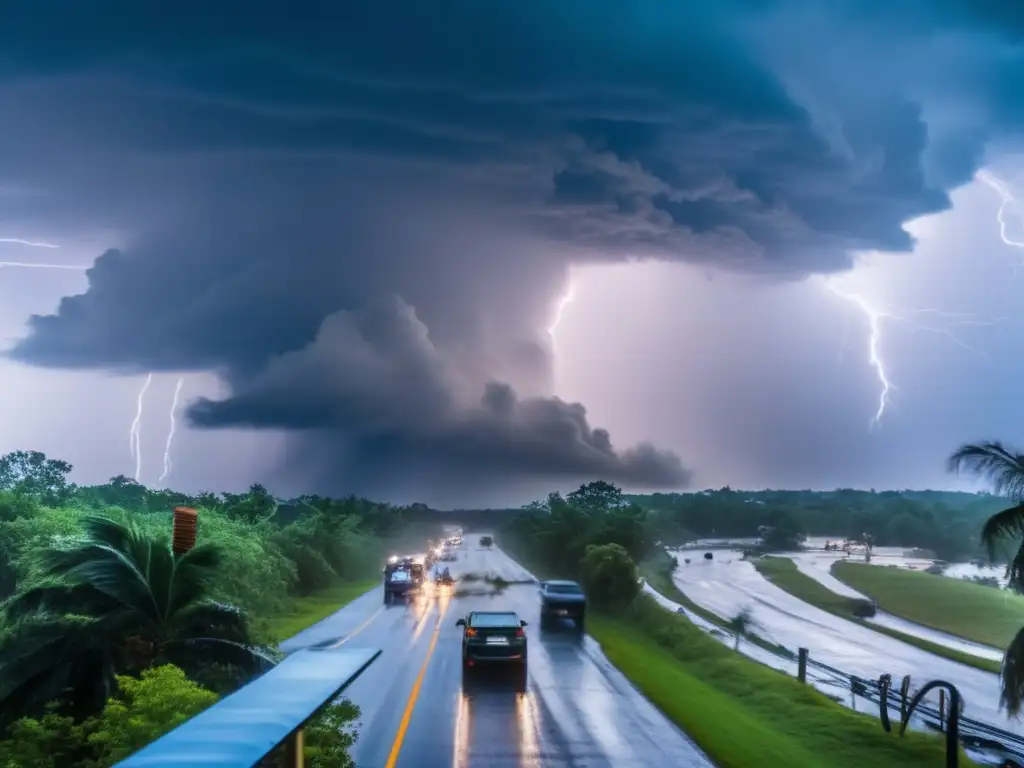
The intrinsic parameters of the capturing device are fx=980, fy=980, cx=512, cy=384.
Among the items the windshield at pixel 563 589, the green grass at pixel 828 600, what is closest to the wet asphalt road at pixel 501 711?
the windshield at pixel 563 589

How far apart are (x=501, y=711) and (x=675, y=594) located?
6687 cm

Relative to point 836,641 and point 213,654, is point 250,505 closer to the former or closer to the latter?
point 836,641

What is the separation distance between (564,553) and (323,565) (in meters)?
22.1

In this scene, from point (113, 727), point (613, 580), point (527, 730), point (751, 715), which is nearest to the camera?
point (113, 727)

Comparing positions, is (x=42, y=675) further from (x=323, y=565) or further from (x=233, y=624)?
(x=323, y=565)

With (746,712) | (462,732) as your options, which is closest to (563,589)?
(746,712)

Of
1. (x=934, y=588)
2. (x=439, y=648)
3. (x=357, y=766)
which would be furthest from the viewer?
(x=934, y=588)

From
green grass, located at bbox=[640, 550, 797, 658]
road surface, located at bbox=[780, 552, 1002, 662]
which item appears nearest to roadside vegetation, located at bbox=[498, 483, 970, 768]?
green grass, located at bbox=[640, 550, 797, 658]

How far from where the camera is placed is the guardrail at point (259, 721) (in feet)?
25.2

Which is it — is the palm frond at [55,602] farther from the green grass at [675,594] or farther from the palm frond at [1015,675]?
the green grass at [675,594]

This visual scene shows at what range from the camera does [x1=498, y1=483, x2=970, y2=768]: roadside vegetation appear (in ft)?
70.5

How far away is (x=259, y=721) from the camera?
8836 mm

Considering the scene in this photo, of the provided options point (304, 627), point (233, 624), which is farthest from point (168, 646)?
point (304, 627)

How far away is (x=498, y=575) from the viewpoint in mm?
83500
